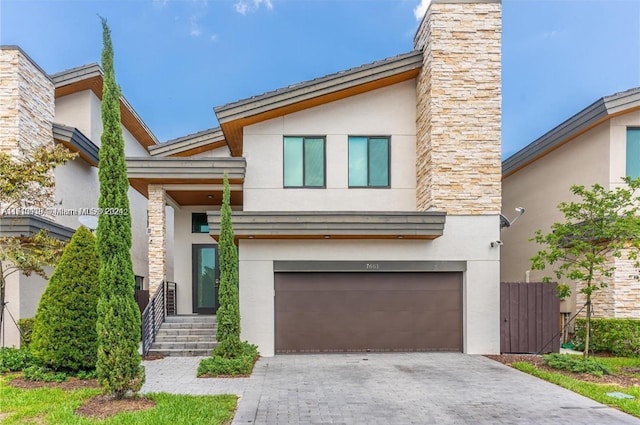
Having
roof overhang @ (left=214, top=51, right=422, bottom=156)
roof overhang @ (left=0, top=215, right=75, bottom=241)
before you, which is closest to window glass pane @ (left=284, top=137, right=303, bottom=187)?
roof overhang @ (left=214, top=51, right=422, bottom=156)

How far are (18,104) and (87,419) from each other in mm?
9792

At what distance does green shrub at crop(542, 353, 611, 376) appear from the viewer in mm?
8289

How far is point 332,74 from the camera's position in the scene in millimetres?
11305

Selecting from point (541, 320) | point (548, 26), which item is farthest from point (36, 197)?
point (548, 26)

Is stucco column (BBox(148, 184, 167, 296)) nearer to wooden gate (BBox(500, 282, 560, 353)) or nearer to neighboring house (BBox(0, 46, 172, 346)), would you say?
neighboring house (BBox(0, 46, 172, 346))

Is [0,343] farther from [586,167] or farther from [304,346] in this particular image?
[586,167]

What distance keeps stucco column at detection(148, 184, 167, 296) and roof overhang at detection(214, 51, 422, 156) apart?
9.24ft

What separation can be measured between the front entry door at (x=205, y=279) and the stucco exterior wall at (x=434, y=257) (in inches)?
147

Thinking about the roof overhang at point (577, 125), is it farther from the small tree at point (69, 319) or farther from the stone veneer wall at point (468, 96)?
the small tree at point (69, 319)

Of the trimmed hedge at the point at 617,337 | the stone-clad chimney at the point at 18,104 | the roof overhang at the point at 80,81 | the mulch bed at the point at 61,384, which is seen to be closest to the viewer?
the mulch bed at the point at 61,384

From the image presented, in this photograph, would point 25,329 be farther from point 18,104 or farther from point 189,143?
point 189,143

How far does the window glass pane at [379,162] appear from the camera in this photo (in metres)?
11.8

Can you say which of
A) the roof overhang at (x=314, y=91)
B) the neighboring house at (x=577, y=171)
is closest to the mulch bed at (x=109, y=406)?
the roof overhang at (x=314, y=91)

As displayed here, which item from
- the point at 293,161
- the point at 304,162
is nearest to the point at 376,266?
the point at 304,162
